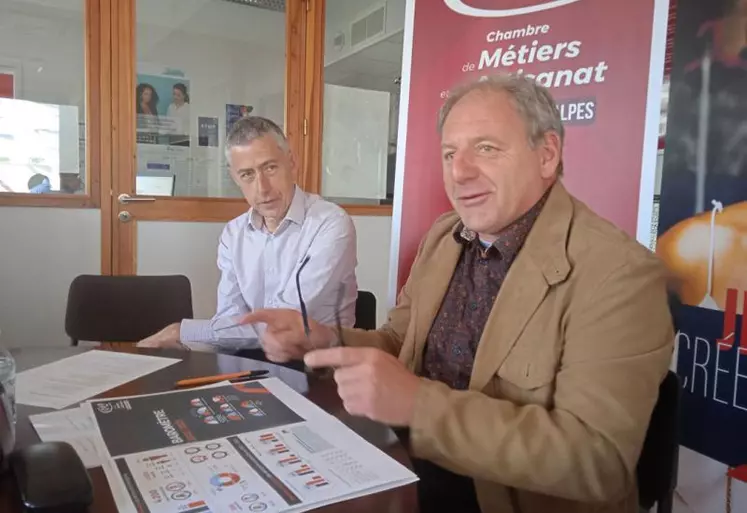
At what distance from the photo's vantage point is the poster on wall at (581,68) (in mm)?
1771

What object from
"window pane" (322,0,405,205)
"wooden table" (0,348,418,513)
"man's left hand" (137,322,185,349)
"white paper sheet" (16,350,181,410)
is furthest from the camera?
"window pane" (322,0,405,205)

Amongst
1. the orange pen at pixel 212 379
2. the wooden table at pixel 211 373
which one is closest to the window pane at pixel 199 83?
the wooden table at pixel 211 373

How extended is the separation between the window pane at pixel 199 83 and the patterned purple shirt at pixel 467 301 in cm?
251

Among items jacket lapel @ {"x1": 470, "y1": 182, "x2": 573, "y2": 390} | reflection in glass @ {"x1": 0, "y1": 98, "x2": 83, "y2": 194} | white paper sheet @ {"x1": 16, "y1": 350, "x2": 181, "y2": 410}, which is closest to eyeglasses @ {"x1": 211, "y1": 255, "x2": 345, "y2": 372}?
white paper sheet @ {"x1": 16, "y1": 350, "x2": 181, "y2": 410}

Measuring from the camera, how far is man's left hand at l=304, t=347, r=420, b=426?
90 cm

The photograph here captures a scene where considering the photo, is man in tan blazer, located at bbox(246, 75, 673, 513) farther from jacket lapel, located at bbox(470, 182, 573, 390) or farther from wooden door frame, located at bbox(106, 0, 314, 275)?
wooden door frame, located at bbox(106, 0, 314, 275)

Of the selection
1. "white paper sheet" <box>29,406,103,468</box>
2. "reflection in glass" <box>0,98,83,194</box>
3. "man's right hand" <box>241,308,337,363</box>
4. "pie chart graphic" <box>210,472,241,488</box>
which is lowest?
"white paper sheet" <box>29,406,103,468</box>

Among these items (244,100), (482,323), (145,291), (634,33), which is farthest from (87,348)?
(244,100)

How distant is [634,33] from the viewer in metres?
1.79

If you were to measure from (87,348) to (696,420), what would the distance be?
1594 millimetres

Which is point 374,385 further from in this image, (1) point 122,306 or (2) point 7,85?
(2) point 7,85

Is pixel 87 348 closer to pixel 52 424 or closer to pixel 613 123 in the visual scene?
pixel 52 424

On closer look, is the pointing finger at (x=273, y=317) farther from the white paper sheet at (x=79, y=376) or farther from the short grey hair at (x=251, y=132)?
the short grey hair at (x=251, y=132)

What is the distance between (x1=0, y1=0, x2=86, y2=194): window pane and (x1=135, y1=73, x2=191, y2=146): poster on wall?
29 centimetres
